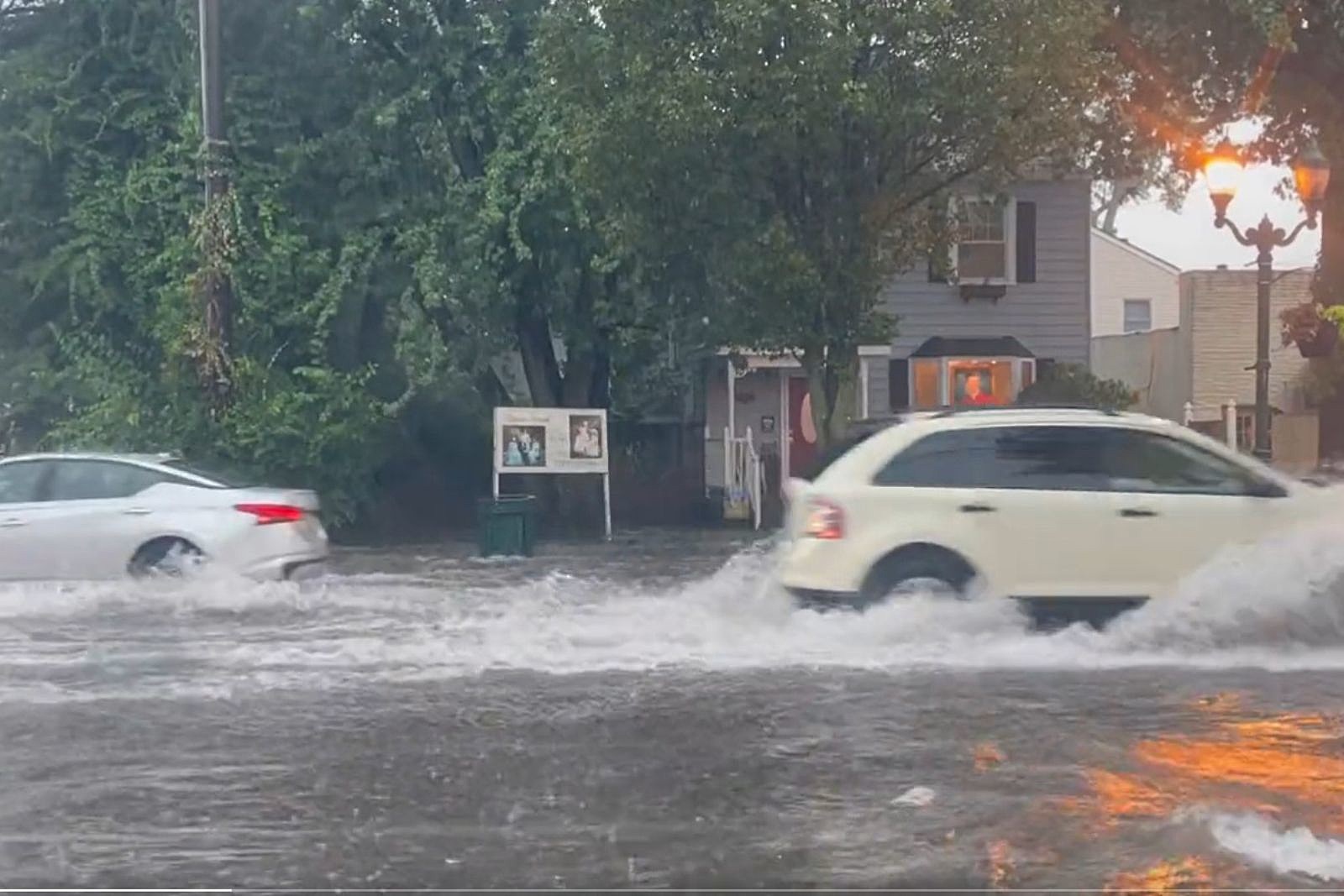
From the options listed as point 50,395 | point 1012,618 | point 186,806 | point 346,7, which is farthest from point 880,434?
point 50,395

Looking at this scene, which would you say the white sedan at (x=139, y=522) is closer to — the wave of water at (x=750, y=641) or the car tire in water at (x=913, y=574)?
the wave of water at (x=750, y=641)

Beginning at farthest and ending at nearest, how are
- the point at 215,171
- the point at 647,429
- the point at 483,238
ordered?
1. the point at 647,429
2. the point at 483,238
3. the point at 215,171

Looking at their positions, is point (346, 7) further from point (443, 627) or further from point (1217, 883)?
point (1217, 883)

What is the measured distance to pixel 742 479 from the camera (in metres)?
26.9

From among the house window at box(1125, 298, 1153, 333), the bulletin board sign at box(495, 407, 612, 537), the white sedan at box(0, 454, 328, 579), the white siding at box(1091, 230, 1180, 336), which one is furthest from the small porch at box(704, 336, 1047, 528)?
the house window at box(1125, 298, 1153, 333)

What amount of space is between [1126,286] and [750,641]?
115 ft

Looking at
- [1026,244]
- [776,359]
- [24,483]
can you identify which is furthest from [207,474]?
[1026,244]

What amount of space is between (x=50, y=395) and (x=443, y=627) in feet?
43.3

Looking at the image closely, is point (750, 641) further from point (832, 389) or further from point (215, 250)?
point (215, 250)

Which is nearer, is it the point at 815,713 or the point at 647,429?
the point at 815,713

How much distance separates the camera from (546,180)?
23.0 meters

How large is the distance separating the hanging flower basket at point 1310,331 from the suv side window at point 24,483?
15.9 m

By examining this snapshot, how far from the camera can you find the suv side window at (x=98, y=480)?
53.3ft

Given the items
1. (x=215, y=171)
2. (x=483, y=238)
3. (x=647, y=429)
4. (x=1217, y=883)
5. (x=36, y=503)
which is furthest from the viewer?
(x=647, y=429)
